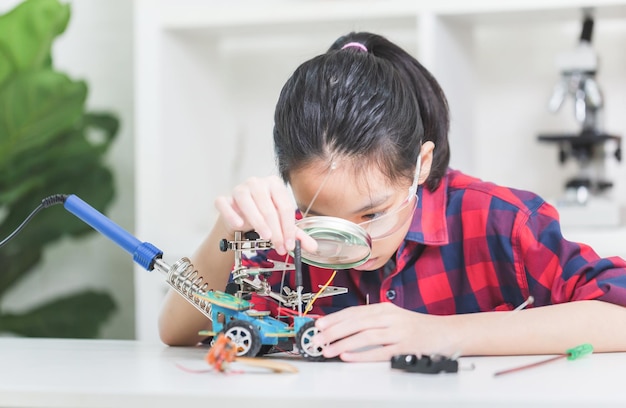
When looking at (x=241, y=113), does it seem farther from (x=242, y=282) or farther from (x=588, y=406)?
(x=588, y=406)

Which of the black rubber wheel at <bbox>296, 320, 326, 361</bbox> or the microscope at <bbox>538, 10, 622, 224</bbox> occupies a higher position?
the microscope at <bbox>538, 10, 622, 224</bbox>

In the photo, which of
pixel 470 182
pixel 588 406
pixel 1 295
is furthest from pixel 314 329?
pixel 1 295

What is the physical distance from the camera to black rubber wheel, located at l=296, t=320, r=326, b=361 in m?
0.93

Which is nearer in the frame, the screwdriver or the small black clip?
the small black clip

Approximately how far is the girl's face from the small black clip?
10.3 inches

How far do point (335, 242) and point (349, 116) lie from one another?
0.19m

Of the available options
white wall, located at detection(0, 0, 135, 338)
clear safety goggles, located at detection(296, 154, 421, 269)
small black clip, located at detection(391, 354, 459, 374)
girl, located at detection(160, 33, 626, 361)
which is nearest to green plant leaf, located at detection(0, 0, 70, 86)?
white wall, located at detection(0, 0, 135, 338)

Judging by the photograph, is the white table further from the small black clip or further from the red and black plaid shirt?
the red and black plaid shirt

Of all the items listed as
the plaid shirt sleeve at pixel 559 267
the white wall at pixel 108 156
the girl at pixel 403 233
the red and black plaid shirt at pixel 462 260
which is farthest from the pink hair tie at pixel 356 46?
the white wall at pixel 108 156

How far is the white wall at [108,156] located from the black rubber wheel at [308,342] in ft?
5.06

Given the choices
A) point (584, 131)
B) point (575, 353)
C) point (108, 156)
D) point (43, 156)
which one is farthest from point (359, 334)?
point (108, 156)

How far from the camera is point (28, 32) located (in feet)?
6.35

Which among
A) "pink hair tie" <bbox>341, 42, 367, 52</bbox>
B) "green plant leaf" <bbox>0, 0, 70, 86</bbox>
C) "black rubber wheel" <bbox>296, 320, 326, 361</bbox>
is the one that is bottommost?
"black rubber wheel" <bbox>296, 320, 326, 361</bbox>

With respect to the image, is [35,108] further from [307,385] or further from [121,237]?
[307,385]
